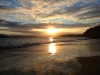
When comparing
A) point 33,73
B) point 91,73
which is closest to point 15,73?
point 33,73

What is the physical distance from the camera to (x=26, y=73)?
9055 mm

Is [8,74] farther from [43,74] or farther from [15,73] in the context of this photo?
[43,74]

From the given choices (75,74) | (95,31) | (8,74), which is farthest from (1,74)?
(95,31)

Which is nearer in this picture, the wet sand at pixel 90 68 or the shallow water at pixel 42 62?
the wet sand at pixel 90 68

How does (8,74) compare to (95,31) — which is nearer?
(8,74)

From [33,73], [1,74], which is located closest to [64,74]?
[33,73]

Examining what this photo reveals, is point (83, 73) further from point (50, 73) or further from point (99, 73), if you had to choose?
point (50, 73)

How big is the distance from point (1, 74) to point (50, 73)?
9.92 feet

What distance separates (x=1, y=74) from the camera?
29.0 feet

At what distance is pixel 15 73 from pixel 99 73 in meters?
5.21

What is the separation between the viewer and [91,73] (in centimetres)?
880

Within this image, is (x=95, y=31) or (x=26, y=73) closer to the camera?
(x=26, y=73)

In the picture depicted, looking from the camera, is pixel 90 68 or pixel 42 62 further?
pixel 42 62

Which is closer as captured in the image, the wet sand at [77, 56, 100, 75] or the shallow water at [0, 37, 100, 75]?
the wet sand at [77, 56, 100, 75]
